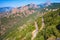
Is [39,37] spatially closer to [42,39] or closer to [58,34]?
[42,39]

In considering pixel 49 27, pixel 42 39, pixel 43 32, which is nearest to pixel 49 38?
pixel 42 39

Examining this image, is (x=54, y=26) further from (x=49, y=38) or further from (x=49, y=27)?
(x=49, y=38)

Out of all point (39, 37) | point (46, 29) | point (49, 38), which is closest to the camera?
point (49, 38)

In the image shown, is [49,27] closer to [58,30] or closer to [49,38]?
[58,30]

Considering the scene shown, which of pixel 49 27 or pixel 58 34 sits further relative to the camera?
pixel 49 27

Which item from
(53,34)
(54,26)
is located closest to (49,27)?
(54,26)

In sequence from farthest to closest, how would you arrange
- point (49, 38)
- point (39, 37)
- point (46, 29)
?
point (46, 29) → point (39, 37) → point (49, 38)

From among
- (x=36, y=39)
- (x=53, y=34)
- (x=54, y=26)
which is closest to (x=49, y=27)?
(x=54, y=26)

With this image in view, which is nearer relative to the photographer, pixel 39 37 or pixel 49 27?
pixel 39 37
